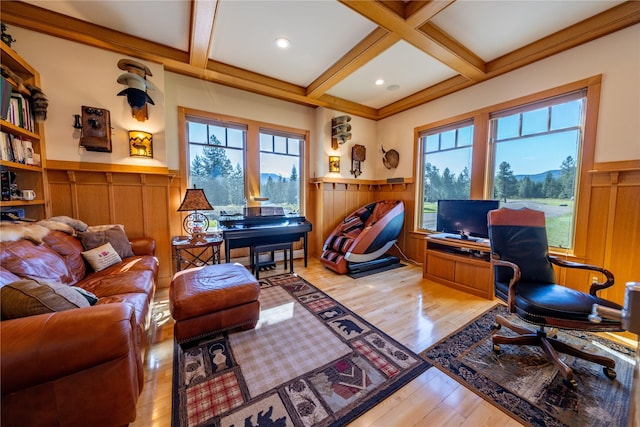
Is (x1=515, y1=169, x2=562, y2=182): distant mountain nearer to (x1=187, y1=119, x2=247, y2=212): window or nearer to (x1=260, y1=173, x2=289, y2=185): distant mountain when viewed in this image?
(x1=260, y1=173, x2=289, y2=185): distant mountain

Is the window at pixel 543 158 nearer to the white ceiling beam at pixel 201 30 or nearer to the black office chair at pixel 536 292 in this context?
the black office chair at pixel 536 292

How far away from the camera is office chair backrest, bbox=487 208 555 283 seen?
81.7 inches

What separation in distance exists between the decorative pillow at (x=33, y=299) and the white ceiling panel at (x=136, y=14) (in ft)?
8.31

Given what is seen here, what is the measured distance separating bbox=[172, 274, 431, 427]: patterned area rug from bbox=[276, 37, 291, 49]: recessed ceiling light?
121 inches

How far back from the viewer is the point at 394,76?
349cm

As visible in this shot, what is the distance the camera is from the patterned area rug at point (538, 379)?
137 cm

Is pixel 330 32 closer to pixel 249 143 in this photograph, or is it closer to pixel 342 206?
pixel 249 143

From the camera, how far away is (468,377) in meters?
1.64

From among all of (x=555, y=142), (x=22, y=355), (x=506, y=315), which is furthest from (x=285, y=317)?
(x=555, y=142)

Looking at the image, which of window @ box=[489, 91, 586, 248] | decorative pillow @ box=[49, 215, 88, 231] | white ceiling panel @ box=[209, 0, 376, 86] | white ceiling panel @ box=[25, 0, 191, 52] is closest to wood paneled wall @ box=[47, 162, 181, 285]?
decorative pillow @ box=[49, 215, 88, 231]

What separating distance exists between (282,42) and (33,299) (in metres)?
3.05

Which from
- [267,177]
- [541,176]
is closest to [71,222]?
[267,177]

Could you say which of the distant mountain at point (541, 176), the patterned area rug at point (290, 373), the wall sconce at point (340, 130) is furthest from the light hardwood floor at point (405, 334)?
the wall sconce at point (340, 130)

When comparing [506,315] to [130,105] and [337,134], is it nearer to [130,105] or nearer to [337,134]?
[337,134]
